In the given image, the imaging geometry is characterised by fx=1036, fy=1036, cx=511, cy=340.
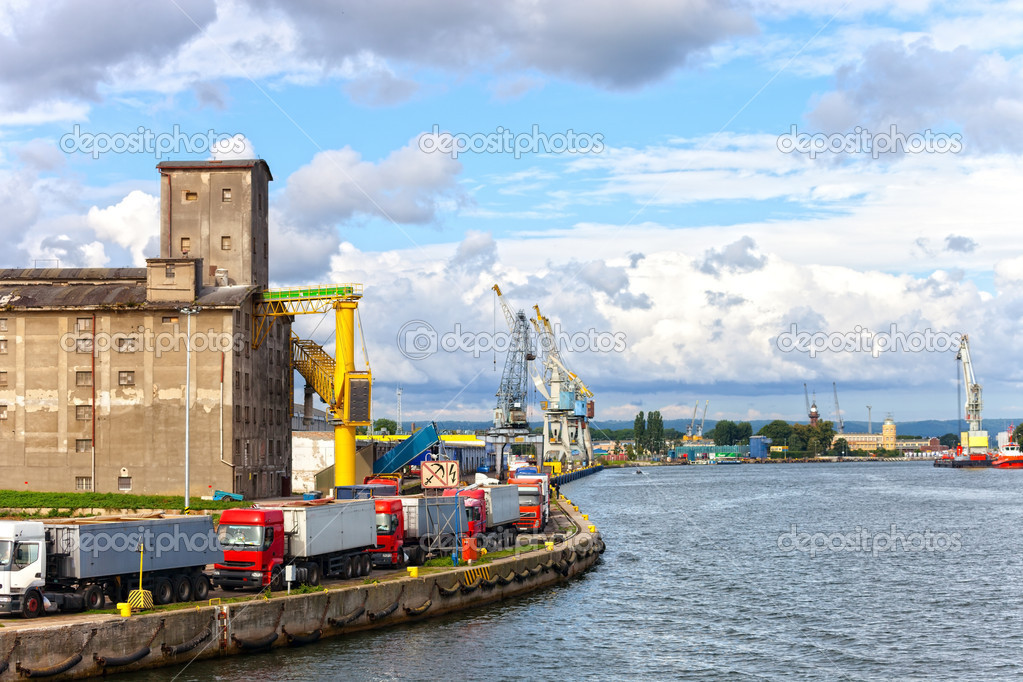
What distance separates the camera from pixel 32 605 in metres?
32.4

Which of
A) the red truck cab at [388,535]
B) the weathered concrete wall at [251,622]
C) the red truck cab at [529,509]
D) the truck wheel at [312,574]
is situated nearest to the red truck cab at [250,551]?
the truck wheel at [312,574]

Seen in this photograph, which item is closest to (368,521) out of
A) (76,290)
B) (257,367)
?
(257,367)

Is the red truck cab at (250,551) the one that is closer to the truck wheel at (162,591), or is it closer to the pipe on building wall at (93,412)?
the truck wheel at (162,591)

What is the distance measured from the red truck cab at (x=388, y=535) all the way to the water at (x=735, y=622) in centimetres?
439

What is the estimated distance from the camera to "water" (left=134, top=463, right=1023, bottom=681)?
3681 cm

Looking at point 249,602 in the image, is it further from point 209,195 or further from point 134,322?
point 209,195

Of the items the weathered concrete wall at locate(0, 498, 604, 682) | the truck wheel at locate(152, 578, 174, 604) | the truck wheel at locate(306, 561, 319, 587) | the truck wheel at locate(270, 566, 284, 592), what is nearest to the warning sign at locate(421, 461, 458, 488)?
the weathered concrete wall at locate(0, 498, 604, 682)

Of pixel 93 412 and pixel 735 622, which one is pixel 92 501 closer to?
pixel 93 412

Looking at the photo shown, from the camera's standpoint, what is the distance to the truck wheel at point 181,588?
36062mm

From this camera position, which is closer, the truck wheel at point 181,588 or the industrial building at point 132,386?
the truck wheel at point 181,588

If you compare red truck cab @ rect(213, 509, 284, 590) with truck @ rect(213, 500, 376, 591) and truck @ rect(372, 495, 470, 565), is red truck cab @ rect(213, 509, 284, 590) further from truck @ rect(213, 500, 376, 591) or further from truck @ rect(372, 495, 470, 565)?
truck @ rect(372, 495, 470, 565)

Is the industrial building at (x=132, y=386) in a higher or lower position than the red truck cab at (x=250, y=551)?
higher

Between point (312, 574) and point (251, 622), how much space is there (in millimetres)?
4929

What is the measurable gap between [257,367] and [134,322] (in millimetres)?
9964
